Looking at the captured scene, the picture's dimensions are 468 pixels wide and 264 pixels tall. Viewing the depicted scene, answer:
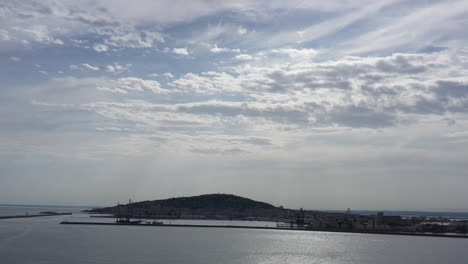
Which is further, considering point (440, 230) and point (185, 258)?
point (440, 230)

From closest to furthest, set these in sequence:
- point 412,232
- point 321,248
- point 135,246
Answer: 1. point 135,246
2. point 321,248
3. point 412,232

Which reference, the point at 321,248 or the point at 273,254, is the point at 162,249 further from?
the point at 321,248

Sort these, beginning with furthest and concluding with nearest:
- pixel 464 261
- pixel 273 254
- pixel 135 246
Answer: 1. pixel 135 246
2. pixel 273 254
3. pixel 464 261

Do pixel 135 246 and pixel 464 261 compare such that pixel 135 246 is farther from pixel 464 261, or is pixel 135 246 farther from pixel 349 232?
pixel 349 232

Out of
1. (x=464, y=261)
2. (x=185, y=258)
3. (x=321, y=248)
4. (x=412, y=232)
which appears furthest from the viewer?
(x=412, y=232)

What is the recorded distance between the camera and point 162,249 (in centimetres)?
6025

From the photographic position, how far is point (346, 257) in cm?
5803

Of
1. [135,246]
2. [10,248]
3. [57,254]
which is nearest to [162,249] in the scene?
[135,246]

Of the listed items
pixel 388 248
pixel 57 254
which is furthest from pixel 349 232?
pixel 57 254

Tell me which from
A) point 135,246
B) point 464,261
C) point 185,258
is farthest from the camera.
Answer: point 135,246

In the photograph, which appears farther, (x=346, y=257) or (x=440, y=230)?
(x=440, y=230)

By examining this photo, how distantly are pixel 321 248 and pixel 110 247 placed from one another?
30.8m

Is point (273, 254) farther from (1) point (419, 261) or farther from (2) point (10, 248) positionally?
(2) point (10, 248)

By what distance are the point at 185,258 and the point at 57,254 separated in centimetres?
1509
